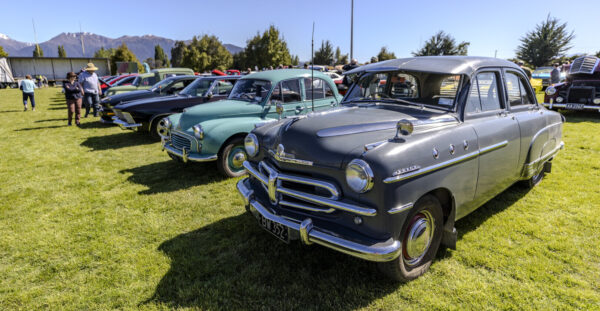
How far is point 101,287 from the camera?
2.93 m

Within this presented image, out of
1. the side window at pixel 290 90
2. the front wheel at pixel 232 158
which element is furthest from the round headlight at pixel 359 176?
the side window at pixel 290 90

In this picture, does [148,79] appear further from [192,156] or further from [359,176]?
[359,176]

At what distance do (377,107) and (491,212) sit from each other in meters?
2.03

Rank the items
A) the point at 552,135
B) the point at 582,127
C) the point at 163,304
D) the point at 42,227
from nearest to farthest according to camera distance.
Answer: the point at 163,304 < the point at 42,227 < the point at 552,135 < the point at 582,127

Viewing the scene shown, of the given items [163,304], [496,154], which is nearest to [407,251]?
[496,154]

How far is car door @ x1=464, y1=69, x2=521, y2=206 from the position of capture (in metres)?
3.21

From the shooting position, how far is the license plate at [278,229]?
9.04 feet

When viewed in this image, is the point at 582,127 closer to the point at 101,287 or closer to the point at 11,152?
the point at 101,287

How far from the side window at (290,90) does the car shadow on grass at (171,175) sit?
1907 mm

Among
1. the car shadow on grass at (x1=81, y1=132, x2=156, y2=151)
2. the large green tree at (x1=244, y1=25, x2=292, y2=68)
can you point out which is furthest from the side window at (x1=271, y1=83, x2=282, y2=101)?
the large green tree at (x1=244, y1=25, x2=292, y2=68)

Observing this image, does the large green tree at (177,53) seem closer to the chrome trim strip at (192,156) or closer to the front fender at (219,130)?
the chrome trim strip at (192,156)

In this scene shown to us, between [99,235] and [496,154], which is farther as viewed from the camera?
[99,235]

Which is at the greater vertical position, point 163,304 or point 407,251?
point 407,251

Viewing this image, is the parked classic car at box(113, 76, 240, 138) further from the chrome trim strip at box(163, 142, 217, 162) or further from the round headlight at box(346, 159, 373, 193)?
the round headlight at box(346, 159, 373, 193)
